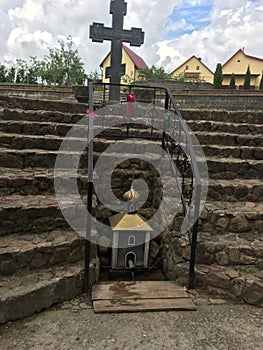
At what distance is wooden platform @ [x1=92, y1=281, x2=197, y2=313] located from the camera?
286 centimetres

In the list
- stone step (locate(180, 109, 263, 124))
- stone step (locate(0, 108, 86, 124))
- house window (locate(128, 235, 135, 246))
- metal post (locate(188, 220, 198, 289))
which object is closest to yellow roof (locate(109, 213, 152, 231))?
house window (locate(128, 235, 135, 246))

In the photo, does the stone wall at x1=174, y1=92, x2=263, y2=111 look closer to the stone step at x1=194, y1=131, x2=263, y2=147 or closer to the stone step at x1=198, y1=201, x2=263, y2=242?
the stone step at x1=194, y1=131, x2=263, y2=147

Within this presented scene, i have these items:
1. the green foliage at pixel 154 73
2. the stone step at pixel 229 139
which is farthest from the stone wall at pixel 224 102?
the green foliage at pixel 154 73

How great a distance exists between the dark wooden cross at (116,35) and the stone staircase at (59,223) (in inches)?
103

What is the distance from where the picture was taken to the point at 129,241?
3512 mm

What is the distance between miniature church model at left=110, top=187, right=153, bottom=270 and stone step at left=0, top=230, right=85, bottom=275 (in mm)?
411

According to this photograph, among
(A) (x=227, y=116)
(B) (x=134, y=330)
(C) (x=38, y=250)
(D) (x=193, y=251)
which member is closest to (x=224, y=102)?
(A) (x=227, y=116)

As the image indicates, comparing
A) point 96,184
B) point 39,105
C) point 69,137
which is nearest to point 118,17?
point 39,105

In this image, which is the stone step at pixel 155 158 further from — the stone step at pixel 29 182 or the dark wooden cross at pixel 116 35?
the dark wooden cross at pixel 116 35

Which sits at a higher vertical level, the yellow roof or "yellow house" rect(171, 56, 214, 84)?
"yellow house" rect(171, 56, 214, 84)

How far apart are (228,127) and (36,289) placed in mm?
4460

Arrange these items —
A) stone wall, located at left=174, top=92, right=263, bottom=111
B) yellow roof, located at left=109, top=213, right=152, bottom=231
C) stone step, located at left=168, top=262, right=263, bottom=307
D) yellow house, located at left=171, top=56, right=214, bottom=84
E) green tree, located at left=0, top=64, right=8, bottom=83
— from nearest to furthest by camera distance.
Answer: stone step, located at left=168, top=262, right=263, bottom=307 → yellow roof, located at left=109, top=213, right=152, bottom=231 → stone wall, located at left=174, top=92, right=263, bottom=111 → green tree, located at left=0, top=64, right=8, bottom=83 → yellow house, located at left=171, top=56, right=214, bottom=84

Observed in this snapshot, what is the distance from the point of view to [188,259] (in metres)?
3.38

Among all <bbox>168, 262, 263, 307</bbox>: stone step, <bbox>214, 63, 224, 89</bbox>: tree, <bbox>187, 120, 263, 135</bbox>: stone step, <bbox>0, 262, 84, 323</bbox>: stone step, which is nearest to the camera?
<bbox>0, 262, 84, 323</bbox>: stone step
